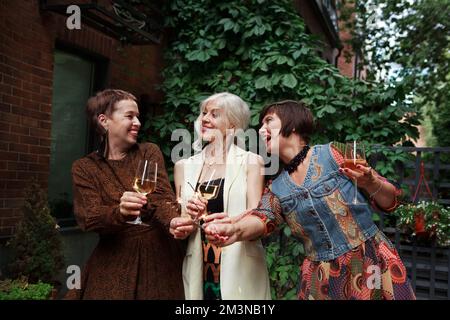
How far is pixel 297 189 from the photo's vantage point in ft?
6.61

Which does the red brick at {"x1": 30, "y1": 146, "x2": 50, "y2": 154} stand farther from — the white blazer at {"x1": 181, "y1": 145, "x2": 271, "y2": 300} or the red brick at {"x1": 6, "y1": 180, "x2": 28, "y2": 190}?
the white blazer at {"x1": 181, "y1": 145, "x2": 271, "y2": 300}

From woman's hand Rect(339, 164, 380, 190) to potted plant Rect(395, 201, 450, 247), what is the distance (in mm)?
2539

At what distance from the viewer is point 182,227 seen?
1.96 meters

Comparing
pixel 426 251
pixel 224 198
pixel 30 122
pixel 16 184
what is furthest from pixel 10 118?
pixel 426 251

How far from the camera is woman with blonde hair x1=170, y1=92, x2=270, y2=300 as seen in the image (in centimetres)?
225

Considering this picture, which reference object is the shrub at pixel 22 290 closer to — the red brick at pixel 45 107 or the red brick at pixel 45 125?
the red brick at pixel 45 125

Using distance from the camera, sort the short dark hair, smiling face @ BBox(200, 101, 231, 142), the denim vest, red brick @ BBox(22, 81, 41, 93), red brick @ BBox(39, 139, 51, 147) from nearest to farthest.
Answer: the denim vest < the short dark hair < smiling face @ BBox(200, 101, 231, 142) < red brick @ BBox(22, 81, 41, 93) < red brick @ BBox(39, 139, 51, 147)

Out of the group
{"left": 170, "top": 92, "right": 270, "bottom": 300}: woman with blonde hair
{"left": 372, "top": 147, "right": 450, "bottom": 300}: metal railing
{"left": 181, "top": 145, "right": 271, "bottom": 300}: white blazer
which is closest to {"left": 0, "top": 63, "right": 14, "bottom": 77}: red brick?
{"left": 170, "top": 92, "right": 270, "bottom": 300}: woman with blonde hair

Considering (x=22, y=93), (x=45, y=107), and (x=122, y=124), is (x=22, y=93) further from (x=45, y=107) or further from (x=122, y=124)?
(x=122, y=124)

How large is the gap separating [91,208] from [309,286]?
43.2 inches

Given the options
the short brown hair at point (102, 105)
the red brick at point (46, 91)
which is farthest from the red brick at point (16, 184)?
the short brown hair at point (102, 105)

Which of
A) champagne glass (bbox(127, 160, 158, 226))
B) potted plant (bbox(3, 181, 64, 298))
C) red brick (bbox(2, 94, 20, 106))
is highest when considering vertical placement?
red brick (bbox(2, 94, 20, 106))

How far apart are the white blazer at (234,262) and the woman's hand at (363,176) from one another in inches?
23.9
